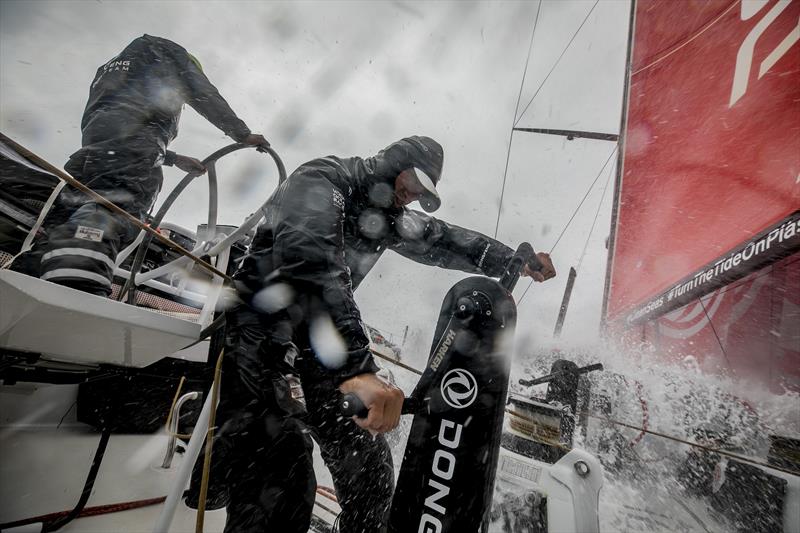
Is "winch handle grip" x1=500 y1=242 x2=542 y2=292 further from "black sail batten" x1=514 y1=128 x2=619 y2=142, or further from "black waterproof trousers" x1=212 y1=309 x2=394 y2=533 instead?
"black sail batten" x1=514 y1=128 x2=619 y2=142

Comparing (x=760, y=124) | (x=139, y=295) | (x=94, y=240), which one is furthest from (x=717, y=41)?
(x=139, y=295)

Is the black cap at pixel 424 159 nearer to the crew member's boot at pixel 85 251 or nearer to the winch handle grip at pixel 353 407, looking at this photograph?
the winch handle grip at pixel 353 407

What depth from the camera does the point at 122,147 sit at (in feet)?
5.16

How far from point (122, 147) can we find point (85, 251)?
25.1 inches

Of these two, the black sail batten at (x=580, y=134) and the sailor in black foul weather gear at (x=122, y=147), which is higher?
the black sail batten at (x=580, y=134)

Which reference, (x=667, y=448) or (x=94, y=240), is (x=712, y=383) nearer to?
(x=667, y=448)

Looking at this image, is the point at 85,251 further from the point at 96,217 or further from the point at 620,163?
the point at 620,163

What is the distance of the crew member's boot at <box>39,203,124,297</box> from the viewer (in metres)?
1.18

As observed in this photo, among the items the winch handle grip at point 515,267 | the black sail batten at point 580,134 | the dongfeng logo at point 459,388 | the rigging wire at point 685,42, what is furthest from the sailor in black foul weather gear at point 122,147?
the black sail batten at point 580,134

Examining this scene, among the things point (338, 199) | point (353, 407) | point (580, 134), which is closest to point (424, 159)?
point (338, 199)

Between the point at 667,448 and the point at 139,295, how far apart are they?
20.7ft

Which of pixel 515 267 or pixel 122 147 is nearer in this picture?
pixel 515 267

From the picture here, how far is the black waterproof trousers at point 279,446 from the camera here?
3.70 ft

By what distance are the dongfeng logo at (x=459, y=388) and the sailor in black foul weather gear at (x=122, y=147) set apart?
1.37 m
